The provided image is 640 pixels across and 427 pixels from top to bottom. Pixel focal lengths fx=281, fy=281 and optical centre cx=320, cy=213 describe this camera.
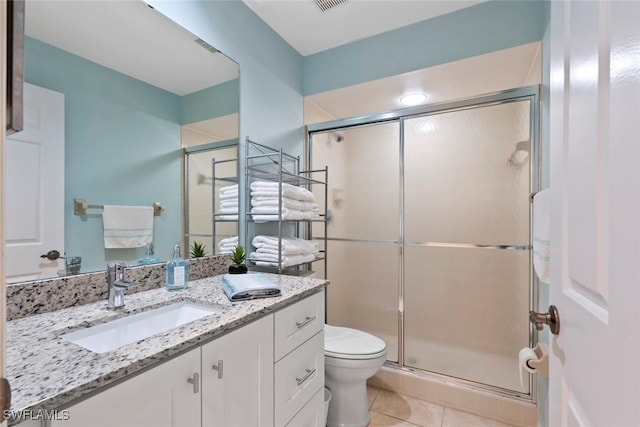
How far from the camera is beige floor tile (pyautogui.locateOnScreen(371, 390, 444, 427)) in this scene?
1715mm

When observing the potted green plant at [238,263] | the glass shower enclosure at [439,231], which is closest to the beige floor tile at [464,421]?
the glass shower enclosure at [439,231]

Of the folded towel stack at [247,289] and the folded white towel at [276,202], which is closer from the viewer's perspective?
the folded towel stack at [247,289]

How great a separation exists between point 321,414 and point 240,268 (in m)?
0.81

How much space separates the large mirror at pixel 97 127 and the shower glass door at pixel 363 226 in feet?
3.97

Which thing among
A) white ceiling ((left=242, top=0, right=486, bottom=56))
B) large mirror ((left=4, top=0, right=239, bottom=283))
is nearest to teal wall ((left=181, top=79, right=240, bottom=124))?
large mirror ((left=4, top=0, right=239, bottom=283))

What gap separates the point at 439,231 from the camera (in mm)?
2059

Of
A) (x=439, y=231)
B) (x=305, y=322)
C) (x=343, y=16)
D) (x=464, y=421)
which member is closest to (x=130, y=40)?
(x=343, y=16)

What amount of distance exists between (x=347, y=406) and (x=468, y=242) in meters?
1.32

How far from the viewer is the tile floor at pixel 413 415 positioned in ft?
5.52

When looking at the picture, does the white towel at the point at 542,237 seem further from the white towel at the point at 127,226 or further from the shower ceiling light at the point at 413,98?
the white towel at the point at 127,226

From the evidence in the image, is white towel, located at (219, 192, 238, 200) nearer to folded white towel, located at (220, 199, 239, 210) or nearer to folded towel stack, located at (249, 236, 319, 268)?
folded white towel, located at (220, 199, 239, 210)

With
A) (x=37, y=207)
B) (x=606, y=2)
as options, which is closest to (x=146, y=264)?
(x=37, y=207)

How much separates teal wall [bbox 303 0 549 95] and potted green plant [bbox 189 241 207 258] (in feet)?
5.06

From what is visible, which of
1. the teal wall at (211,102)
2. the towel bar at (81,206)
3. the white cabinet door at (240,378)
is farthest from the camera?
the teal wall at (211,102)
